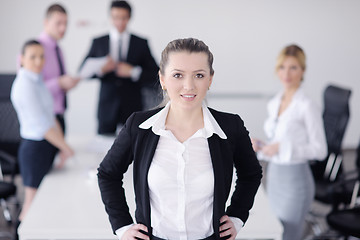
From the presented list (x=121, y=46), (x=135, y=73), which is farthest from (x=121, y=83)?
(x=121, y=46)

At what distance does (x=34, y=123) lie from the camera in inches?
108

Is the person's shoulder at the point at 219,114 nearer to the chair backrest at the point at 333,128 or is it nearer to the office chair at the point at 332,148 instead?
the office chair at the point at 332,148

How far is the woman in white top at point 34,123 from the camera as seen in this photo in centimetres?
274

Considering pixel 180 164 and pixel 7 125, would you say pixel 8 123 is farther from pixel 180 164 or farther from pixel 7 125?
pixel 180 164

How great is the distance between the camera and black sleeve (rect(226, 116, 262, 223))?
1.39 m

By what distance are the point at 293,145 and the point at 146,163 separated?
48.3 inches

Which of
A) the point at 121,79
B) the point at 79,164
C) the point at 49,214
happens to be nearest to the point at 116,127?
the point at 121,79

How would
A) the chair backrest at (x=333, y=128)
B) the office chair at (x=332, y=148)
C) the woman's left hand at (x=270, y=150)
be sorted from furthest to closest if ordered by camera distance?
the chair backrest at (x=333, y=128)
the office chair at (x=332, y=148)
the woman's left hand at (x=270, y=150)

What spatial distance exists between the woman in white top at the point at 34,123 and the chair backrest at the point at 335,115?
1837 millimetres

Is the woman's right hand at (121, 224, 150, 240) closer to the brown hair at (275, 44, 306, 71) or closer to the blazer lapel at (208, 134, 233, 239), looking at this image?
the blazer lapel at (208, 134, 233, 239)

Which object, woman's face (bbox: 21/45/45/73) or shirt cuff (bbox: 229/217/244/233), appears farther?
woman's face (bbox: 21/45/45/73)

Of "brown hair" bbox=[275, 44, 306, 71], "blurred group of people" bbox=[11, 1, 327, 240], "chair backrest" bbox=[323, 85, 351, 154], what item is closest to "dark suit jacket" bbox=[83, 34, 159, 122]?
"blurred group of people" bbox=[11, 1, 327, 240]

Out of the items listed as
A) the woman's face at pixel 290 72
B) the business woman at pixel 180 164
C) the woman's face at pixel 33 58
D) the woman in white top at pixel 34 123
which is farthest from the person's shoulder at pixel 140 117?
the woman's face at pixel 33 58

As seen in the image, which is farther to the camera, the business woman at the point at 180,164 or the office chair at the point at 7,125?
the office chair at the point at 7,125
